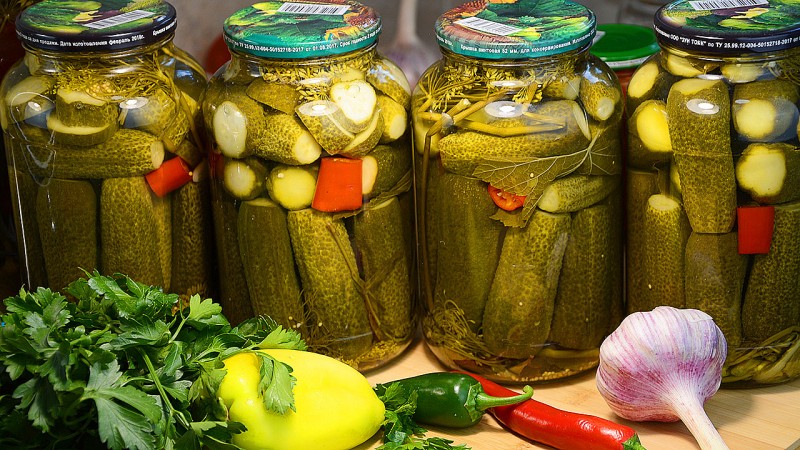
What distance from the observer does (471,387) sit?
1265mm

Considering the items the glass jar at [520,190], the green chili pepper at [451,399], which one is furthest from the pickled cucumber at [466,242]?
the green chili pepper at [451,399]

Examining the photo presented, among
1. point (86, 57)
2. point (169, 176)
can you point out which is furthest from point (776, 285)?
point (86, 57)

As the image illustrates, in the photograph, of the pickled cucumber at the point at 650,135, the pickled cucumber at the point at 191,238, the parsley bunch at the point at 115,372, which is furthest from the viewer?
the pickled cucumber at the point at 191,238

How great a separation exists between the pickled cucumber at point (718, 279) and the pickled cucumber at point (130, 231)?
0.62m

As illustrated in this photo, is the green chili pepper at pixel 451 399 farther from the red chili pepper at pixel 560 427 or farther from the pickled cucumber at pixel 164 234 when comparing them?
the pickled cucumber at pixel 164 234

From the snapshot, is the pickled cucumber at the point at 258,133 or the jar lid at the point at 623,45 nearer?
the pickled cucumber at the point at 258,133

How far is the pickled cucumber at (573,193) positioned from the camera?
1262mm

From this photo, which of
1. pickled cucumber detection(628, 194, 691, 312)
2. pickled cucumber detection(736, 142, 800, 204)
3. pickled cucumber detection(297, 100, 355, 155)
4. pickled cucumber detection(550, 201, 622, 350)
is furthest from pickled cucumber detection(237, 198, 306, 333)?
pickled cucumber detection(736, 142, 800, 204)

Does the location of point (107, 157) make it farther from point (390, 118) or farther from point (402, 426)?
point (402, 426)

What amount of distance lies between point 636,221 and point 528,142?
19cm

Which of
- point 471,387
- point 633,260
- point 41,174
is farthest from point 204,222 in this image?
point 633,260

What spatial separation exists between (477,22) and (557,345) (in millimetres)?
393

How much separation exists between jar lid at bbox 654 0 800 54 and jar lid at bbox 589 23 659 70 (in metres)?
0.16

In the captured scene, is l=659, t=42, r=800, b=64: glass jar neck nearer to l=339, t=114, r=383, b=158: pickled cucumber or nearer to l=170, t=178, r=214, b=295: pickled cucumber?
l=339, t=114, r=383, b=158: pickled cucumber
